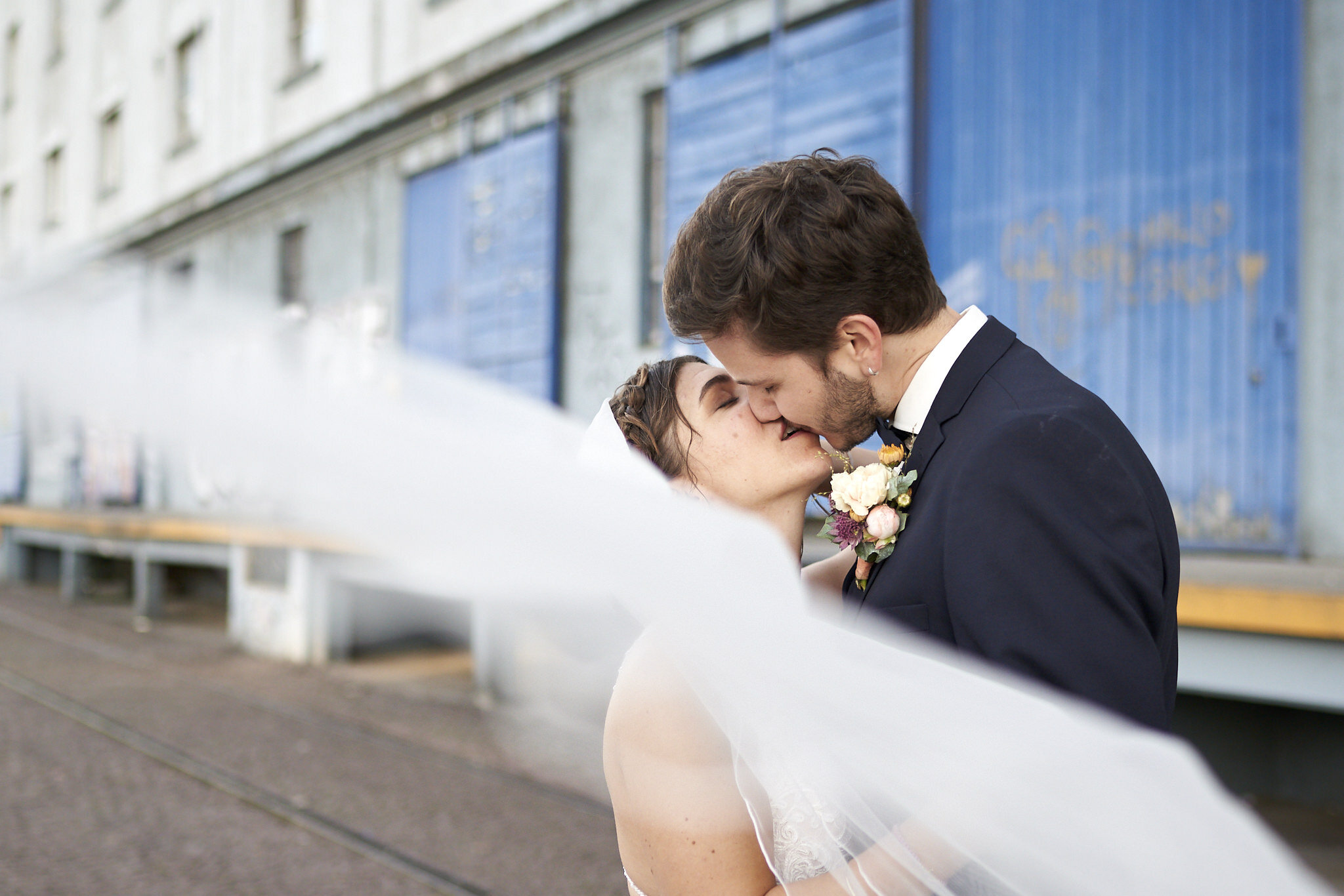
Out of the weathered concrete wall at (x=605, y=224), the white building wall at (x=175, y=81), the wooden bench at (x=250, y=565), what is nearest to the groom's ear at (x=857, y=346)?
the weathered concrete wall at (x=605, y=224)

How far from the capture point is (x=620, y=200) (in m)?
8.57

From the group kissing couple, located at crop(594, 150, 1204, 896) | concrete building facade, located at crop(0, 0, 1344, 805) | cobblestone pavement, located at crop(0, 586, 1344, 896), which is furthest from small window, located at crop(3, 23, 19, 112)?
kissing couple, located at crop(594, 150, 1204, 896)

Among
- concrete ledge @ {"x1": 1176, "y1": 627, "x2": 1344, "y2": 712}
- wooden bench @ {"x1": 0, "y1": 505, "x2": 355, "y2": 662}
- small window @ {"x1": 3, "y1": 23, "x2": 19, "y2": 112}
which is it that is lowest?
wooden bench @ {"x1": 0, "y1": 505, "x2": 355, "y2": 662}

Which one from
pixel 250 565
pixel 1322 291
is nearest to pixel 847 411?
pixel 1322 291

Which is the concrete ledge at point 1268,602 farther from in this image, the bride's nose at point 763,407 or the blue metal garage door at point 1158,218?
the bride's nose at point 763,407

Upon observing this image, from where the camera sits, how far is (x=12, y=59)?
803 inches

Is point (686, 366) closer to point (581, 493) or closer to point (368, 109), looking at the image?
point (581, 493)

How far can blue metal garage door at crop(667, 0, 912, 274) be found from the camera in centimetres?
651

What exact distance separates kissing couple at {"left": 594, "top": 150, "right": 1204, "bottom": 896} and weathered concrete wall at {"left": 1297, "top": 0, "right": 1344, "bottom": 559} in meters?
3.93

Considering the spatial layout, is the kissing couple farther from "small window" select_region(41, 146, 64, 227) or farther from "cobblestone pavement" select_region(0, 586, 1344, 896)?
"small window" select_region(41, 146, 64, 227)

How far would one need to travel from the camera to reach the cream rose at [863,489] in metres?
1.61

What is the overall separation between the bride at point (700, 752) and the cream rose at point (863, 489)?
305 mm

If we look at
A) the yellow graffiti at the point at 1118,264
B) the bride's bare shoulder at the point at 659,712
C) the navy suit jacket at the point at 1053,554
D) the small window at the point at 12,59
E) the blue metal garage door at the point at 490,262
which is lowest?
the bride's bare shoulder at the point at 659,712

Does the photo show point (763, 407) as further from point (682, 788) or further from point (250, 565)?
point (250, 565)
